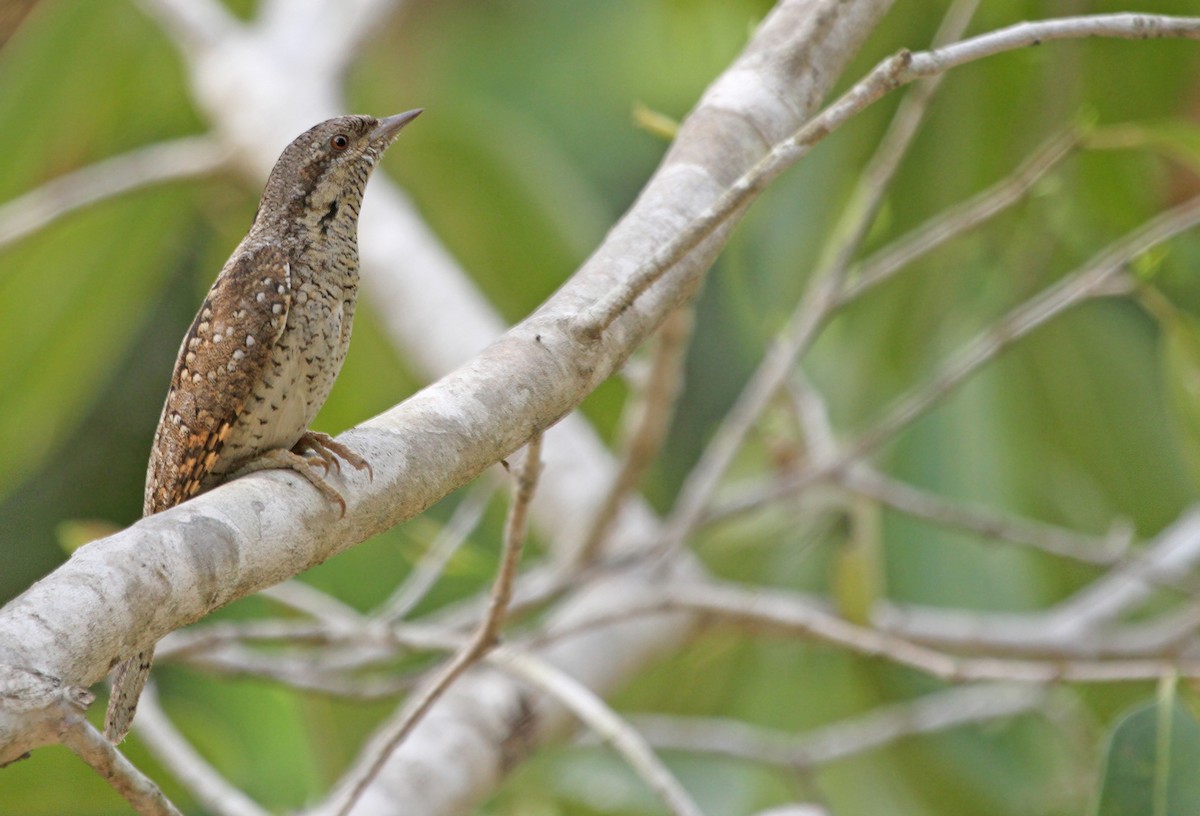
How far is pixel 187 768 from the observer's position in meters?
2.42

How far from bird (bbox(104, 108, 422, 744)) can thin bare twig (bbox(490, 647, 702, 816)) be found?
2.16 feet

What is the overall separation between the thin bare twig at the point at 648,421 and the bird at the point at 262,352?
805mm

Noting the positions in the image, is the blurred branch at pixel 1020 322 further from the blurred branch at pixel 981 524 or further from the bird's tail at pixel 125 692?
the bird's tail at pixel 125 692

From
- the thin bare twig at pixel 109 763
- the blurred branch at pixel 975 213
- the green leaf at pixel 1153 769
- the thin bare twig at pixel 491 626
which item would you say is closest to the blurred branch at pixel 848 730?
the green leaf at pixel 1153 769

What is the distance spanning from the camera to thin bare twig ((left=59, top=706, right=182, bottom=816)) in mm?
921

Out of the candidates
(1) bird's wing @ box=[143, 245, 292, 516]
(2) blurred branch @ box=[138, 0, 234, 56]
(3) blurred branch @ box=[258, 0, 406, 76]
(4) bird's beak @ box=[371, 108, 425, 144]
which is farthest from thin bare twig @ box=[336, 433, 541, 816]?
(2) blurred branch @ box=[138, 0, 234, 56]

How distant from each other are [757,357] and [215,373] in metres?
4.52

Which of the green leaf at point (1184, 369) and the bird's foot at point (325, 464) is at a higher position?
the green leaf at point (1184, 369)

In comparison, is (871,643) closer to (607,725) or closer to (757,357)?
(607,725)

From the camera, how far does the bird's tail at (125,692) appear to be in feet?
5.62

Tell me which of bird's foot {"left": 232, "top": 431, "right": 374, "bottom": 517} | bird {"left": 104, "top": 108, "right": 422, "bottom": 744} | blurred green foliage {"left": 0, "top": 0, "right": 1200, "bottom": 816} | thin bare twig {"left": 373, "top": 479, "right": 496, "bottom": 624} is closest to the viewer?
bird's foot {"left": 232, "top": 431, "right": 374, "bottom": 517}

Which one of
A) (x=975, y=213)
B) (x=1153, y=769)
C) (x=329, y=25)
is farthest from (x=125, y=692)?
(x=329, y=25)

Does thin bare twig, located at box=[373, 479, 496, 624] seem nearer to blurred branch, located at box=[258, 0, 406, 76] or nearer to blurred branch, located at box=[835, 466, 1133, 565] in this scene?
blurred branch, located at box=[835, 466, 1133, 565]

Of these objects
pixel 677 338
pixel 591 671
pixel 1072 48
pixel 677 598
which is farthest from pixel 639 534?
pixel 1072 48
